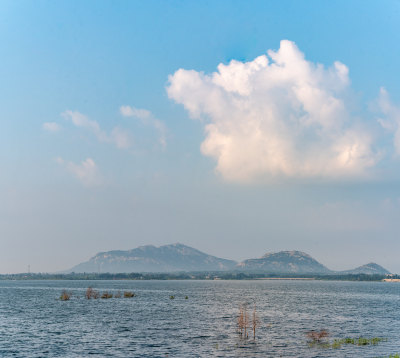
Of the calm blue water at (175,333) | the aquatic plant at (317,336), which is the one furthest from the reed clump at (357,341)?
the aquatic plant at (317,336)

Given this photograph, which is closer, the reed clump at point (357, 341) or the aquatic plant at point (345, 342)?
A: the aquatic plant at point (345, 342)

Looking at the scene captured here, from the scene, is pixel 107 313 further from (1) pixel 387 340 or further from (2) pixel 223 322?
(1) pixel 387 340

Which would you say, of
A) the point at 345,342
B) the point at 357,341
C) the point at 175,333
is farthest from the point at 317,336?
the point at 175,333

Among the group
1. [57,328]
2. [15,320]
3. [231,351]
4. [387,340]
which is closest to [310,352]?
[231,351]

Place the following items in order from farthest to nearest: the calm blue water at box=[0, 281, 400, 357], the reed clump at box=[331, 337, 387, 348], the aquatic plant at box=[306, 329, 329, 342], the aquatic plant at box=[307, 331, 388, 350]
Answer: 1. the aquatic plant at box=[306, 329, 329, 342]
2. the reed clump at box=[331, 337, 387, 348]
3. the aquatic plant at box=[307, 331, 388, 350]
4. the calm blue water at box=[0, 281, 400, 357]

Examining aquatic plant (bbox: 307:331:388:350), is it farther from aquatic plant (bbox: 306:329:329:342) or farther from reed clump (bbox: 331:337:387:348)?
aquatic plant (bbox: 306:329:329:342)

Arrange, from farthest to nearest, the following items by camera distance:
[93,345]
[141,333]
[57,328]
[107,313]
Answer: [107,313] < [57,328] < [141,333] < [93,345]

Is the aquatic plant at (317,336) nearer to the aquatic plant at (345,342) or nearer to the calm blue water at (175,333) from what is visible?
the aquatic plant at (345,342)

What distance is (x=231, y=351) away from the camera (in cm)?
6184

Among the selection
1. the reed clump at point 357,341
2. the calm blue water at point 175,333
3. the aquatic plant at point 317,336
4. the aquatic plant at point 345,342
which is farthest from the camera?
the aquatic plant at point 317,336

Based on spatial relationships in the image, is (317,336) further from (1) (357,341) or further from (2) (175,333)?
(2) (175,333)

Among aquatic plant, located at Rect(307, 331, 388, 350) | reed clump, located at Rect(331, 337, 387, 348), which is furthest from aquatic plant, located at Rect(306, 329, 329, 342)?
reed clump, located at Rect(331, 337, 387, 348)

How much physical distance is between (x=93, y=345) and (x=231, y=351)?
20220 mm

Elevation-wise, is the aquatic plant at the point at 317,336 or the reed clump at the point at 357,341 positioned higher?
the aquatic plant at the point at 317,336
